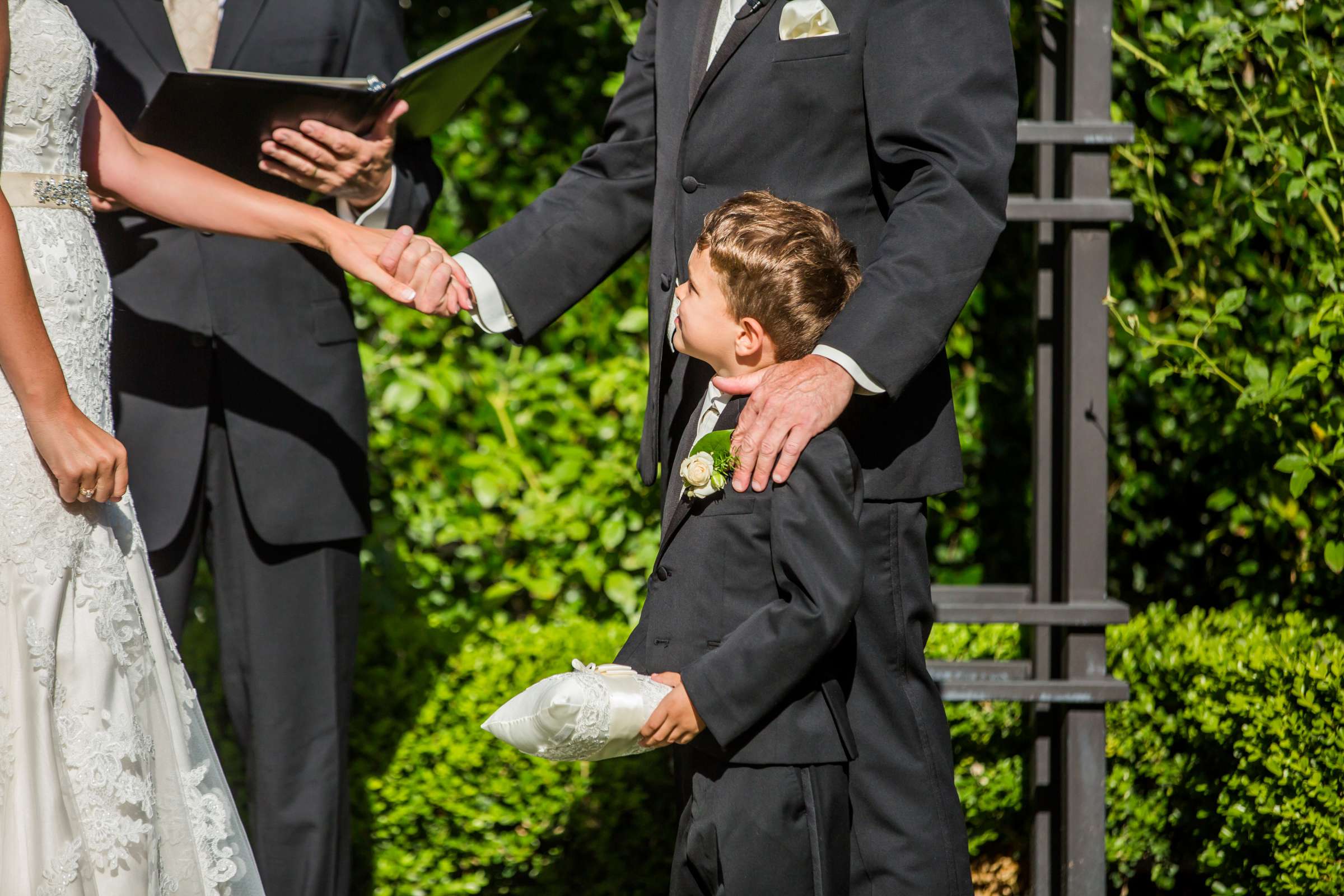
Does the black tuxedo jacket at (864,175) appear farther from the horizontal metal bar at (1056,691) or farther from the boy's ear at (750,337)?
the horizontal metal bar at (1056,691)

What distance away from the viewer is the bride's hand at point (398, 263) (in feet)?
8.21

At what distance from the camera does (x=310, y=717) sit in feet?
8.95

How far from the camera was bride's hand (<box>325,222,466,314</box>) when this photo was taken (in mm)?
2502

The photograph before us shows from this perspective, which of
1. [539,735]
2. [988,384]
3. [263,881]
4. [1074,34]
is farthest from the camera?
[988,384]

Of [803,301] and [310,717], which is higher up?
[803,301]

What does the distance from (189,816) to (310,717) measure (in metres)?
0.60

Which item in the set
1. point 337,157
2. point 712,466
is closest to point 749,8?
point 712,466

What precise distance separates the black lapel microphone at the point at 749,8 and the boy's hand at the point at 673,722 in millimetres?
1083

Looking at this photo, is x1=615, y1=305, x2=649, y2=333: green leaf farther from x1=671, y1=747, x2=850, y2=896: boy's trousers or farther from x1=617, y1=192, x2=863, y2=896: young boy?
x1=671, y1=747, x2=850, y2=896: boy's trousers

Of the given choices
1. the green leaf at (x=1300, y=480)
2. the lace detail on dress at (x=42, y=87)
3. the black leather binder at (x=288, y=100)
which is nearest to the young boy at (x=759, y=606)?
the black leather binder at (x=288, y=100)

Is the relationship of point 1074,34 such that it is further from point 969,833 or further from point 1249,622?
point 969,833

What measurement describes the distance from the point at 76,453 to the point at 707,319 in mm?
981

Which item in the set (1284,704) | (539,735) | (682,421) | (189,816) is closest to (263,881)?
(189,816)

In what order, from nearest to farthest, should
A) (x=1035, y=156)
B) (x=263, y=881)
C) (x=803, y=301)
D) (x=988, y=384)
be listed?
(x=803, y=301), (x=263, y=881), (x=1035, y=156), (x=988, y=384)
